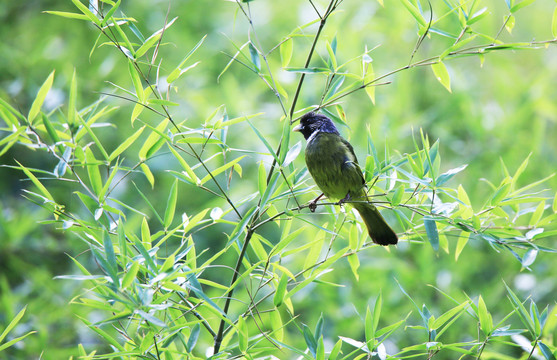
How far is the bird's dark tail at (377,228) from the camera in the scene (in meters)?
2.51

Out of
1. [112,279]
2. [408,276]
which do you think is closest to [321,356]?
[112,279]

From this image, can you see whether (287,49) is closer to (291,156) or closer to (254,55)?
(254,55)

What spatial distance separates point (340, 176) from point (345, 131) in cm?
125

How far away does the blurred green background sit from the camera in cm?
446

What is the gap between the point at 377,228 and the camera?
A: 8.39 ft

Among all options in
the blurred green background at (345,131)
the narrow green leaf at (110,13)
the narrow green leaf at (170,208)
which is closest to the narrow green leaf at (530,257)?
the narrow green leaf at (170,208)

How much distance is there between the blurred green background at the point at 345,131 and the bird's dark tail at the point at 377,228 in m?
1.43

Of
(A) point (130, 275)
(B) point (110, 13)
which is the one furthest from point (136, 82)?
(A) point (130, 275)

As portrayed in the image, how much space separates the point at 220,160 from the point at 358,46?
1603mm

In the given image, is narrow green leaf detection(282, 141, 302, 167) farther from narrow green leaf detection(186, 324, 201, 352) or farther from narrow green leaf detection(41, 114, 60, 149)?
narrow green leaf detection(41, 114, 60, 149)

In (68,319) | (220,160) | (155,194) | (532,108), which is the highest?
(532,108)

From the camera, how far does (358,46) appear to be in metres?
5.07

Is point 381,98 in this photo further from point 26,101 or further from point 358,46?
point 26,101

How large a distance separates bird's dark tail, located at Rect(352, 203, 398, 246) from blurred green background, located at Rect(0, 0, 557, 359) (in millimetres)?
1428
